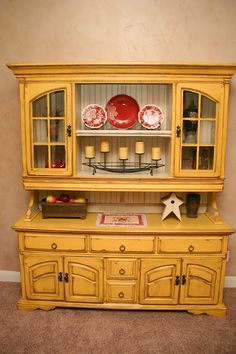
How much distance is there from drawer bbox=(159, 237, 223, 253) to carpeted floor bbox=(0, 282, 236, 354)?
1.81 ft

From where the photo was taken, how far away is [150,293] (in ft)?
8.04

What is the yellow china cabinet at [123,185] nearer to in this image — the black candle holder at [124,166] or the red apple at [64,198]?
the black candle holder at [124,166]

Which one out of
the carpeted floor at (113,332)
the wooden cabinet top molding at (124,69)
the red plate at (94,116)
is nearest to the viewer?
the carpeted floor at (113,332)

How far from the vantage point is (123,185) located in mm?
2420

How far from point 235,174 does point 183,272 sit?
3.32 feet

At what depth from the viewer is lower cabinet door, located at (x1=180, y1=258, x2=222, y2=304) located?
240 centimetres

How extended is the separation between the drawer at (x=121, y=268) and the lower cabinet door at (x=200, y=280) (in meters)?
0.39

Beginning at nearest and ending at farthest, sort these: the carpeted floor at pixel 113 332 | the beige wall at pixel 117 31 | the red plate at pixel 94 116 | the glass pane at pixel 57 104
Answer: the carpeted floor at pixel 113 332 < the glass pane at pixel 57 104 < the red plate at pixel 94 116 < the beige wall at pixel 117 31

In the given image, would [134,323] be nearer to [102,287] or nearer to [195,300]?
[102,287]

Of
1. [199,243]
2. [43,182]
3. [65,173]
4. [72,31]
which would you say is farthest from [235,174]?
[72,31]

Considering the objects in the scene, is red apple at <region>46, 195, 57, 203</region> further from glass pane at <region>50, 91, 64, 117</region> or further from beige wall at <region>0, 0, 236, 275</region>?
beige wall at <region>0, 0, 236, 275</region>

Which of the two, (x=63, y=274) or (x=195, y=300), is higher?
(x=63, y=274)

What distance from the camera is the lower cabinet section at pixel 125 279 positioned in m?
2.41

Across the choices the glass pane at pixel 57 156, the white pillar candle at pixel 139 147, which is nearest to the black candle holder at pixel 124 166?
the white pillar candle at pixel 139 147
